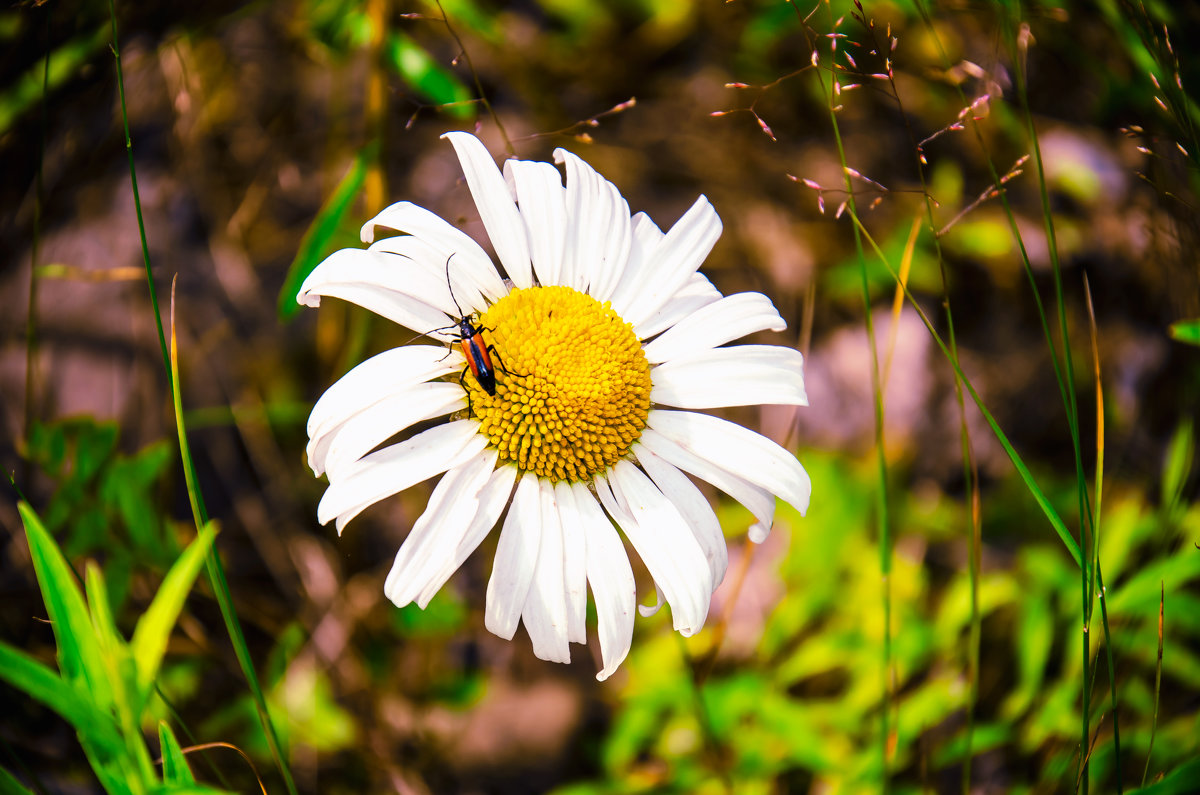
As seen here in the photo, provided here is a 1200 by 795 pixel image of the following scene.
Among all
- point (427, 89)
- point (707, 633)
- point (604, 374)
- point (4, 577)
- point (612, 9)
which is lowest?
point (707, 633)

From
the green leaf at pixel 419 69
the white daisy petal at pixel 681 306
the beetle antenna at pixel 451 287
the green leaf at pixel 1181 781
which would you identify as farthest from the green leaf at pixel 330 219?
the green leaf at pixel 1181 781

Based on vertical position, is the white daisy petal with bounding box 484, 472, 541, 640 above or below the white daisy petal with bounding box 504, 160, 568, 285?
below

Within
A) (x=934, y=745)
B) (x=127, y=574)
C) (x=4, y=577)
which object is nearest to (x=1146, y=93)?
(x=934, y=745)

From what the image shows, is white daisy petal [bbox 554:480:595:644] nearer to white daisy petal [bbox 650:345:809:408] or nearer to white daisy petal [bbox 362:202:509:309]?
white daisy petal [bbox 650:345:809:408]

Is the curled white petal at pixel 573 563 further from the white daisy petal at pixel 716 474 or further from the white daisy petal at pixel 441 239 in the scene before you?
the white daisy petal at pixel 441 239

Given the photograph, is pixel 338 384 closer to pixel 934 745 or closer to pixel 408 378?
pixel 408 378

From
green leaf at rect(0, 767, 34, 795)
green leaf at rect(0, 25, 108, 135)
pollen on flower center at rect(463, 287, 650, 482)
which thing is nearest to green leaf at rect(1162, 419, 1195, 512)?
pollen on flower center at rect(463, 287, 650, 482)
